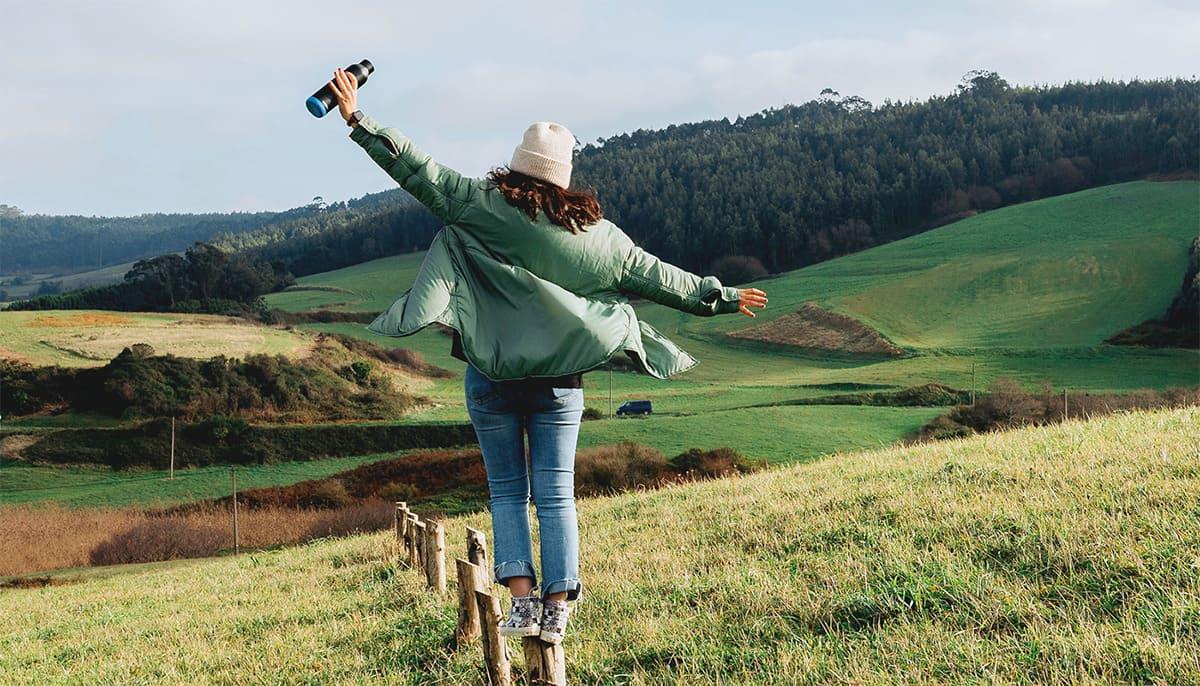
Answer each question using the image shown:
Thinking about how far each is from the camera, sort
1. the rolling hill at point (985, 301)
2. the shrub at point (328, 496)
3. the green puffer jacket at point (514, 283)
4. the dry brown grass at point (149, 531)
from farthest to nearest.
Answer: the rolling hill at point (985, 301) < the shrub at point (328, 496) < the dry brown grass at point (149, 531) < the green puffer jacket at point (514, 283)

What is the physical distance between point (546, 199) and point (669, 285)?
0.88 meters

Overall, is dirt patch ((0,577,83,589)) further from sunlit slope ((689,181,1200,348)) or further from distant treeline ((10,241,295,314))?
sunlit slope ((689,181,1200,348))

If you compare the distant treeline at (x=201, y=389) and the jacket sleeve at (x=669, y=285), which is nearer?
the jacket sleeve at (x=669, y=285)

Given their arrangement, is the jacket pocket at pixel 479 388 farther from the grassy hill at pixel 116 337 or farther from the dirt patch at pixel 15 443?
the grassy hill at pixel 116 337

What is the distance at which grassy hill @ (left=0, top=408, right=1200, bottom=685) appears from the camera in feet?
17.0

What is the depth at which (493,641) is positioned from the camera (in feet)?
17.1

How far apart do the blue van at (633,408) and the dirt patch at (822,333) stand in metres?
24.9

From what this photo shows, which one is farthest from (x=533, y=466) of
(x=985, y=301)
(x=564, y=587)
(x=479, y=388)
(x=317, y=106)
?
(x=985, y=301)

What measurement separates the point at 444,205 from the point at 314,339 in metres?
52.5

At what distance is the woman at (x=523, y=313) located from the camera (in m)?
5.03

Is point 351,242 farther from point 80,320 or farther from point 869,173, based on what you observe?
point 80,320

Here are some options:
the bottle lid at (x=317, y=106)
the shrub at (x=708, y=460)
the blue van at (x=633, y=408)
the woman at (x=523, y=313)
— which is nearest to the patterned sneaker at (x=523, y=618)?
the woman at (x=523, y=313)

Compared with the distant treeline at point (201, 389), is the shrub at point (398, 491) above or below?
below

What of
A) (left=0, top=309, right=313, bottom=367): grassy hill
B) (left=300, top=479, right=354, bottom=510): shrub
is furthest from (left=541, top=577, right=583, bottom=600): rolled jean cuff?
(left=0, top=309, right=313, bottom=367): grassy hill
